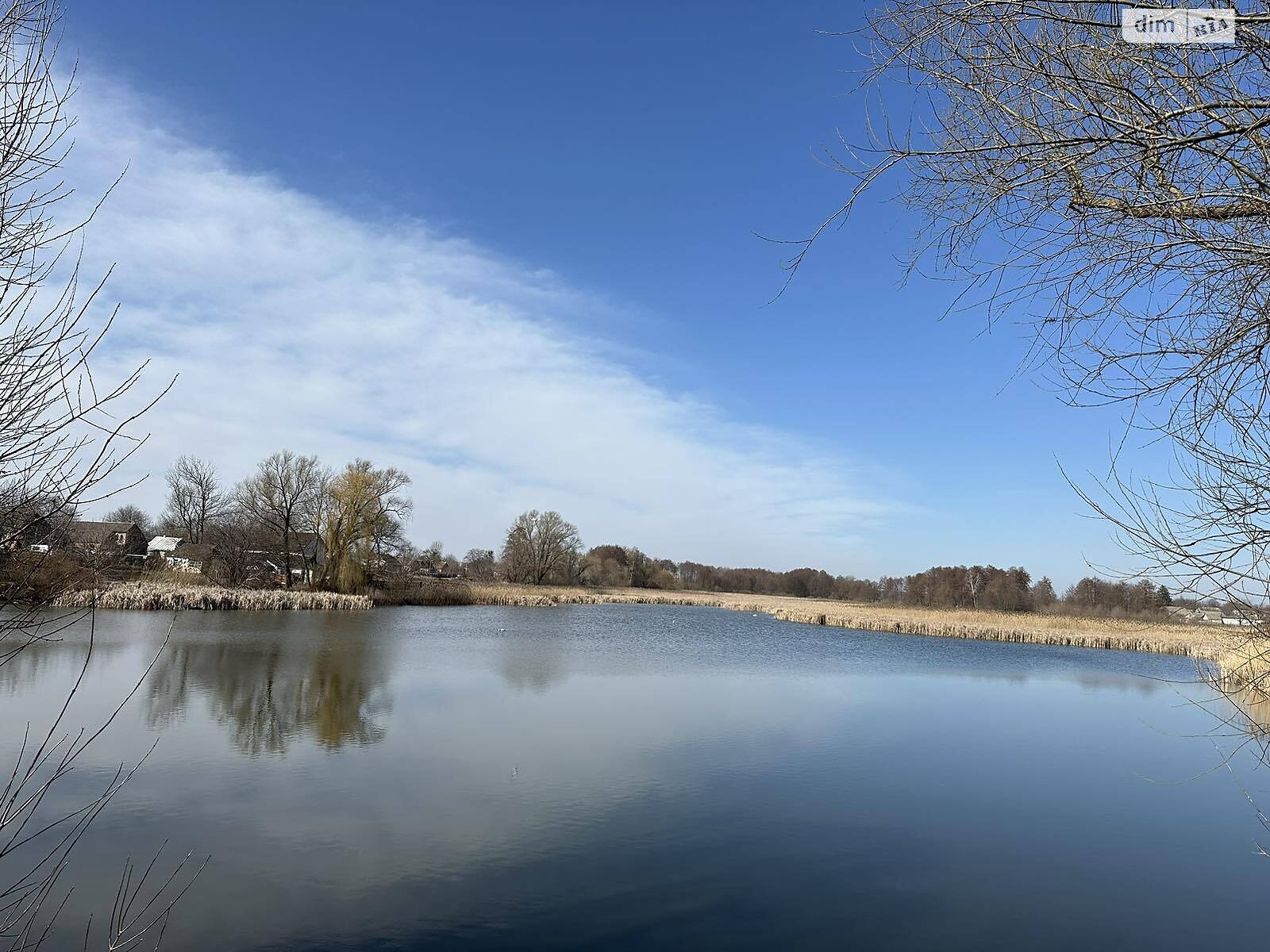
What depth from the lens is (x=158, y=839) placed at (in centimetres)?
534

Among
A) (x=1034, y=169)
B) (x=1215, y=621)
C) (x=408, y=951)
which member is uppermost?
(x=1034, y=169)

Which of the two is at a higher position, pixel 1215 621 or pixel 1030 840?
pixel 1215 621

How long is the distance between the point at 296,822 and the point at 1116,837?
6.51 m

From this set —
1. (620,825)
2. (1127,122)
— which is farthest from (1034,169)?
(620,825)

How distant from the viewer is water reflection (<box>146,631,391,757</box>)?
8.62m

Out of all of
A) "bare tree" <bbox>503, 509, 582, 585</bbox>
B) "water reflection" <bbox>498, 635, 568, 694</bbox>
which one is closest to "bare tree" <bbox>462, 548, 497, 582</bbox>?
"bare tree" <bbox>503, 509, 582, 585</bbox>

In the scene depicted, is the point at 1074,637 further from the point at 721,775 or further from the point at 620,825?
the point at 620,825

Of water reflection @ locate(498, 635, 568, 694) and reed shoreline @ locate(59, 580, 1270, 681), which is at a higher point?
reed shoreline @ locate(59, 580, 1270, 681)
